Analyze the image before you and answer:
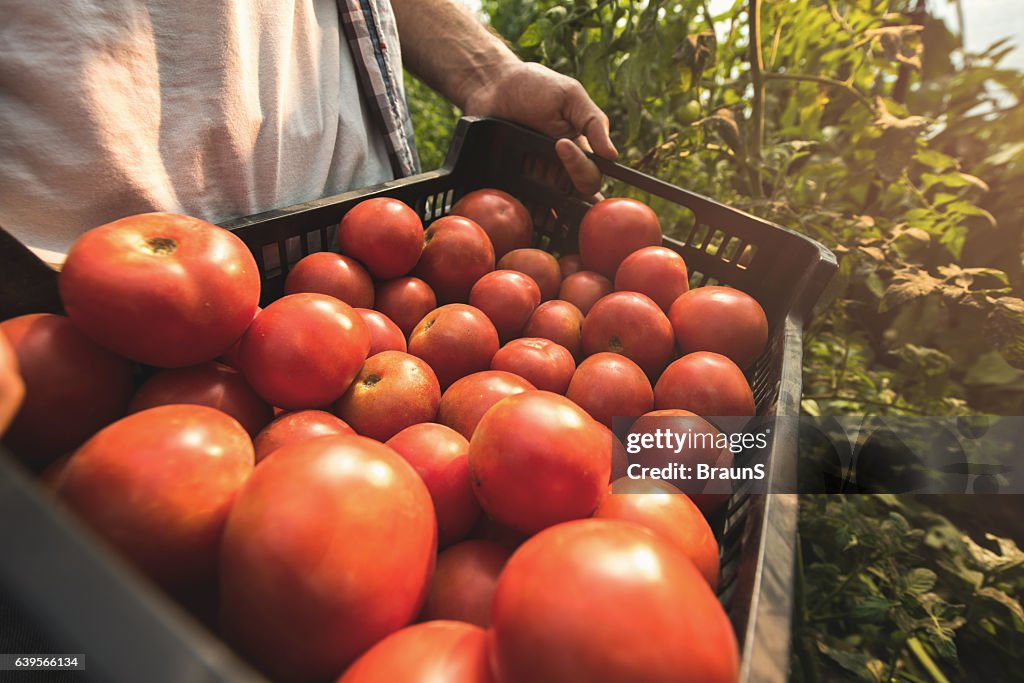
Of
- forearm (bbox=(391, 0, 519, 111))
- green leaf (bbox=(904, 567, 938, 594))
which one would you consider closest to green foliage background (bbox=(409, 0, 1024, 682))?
green leaf (bbox=(904, 567, 938, 594))

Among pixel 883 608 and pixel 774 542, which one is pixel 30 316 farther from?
pixel 883 608

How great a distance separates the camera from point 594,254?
141cm

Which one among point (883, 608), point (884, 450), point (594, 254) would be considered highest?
point (594, 254)

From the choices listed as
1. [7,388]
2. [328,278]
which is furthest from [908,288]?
[7,388]

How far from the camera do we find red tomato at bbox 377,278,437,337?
1.22 m

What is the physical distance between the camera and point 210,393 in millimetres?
806

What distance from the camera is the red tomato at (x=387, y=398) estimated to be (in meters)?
0.93

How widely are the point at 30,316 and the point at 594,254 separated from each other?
1.09 meters

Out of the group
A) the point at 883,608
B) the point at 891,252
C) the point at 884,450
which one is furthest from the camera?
the point at 891,252

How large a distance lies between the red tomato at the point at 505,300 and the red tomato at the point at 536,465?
1.57ft

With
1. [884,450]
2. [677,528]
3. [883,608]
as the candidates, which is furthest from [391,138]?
[883,608]

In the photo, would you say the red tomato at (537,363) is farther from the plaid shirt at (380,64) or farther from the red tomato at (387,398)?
the plaid shirt at (380,64)

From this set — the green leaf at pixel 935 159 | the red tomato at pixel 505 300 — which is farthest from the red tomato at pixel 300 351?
the green leaf at pixel 935 159

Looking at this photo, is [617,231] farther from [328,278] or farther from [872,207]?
[872,207]
